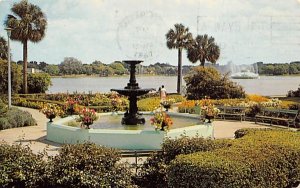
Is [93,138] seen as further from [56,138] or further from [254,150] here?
[254,150]

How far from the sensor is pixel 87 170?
779 centimetres

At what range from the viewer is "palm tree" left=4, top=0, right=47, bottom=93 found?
40375 mm

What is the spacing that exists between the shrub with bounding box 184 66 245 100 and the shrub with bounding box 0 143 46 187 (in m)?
22.8

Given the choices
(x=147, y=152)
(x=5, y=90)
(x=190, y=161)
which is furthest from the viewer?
(x=5, y=90)

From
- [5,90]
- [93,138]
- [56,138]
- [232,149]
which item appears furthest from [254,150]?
[5,90]

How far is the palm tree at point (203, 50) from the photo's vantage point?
51094mm

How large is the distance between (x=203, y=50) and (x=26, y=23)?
19.7 metres

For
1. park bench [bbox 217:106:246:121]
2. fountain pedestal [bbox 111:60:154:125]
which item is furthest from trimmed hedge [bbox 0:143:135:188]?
park bench [bbox 217:106:246:121]

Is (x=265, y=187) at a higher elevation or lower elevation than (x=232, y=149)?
lower

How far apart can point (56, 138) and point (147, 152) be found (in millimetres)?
3536

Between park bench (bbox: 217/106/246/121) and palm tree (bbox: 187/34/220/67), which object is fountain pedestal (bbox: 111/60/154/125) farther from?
palm tree (bbox: 187/34/220/67)

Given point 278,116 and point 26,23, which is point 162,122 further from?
point 26,23

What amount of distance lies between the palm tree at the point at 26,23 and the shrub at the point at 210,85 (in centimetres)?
1568

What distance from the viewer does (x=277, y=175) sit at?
26.8 ft
